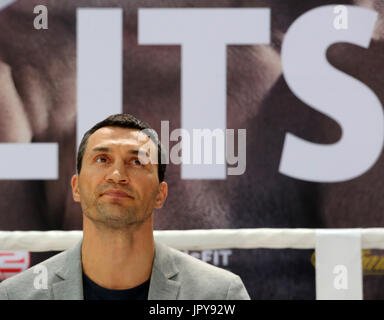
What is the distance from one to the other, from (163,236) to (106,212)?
474mm

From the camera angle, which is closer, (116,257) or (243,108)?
(116,257)

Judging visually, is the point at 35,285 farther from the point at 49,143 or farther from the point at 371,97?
the point at 371,97

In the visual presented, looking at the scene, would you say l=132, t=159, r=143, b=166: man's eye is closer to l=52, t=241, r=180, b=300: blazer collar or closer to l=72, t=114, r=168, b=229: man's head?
l=72, t=114, r=168, b=229: man's head

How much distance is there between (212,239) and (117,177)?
570 mm

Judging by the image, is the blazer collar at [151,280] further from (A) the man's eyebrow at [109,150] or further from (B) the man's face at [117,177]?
(A) the man's eyebrow at [109,150]

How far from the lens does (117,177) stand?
128 centimetres

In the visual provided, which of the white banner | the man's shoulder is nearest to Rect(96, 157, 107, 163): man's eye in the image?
the man's shoulder

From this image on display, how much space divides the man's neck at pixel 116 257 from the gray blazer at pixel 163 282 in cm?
4

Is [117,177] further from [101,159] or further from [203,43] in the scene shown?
[203,43]

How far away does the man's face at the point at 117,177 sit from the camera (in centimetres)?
129

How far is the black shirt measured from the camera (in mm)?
1302

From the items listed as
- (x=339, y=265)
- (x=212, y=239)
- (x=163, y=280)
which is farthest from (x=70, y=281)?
(x=339, y=265)

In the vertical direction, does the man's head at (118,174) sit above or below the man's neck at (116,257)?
above

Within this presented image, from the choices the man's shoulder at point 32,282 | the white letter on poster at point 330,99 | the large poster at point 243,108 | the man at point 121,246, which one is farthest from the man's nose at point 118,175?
the white letter on poster at point 330,99
